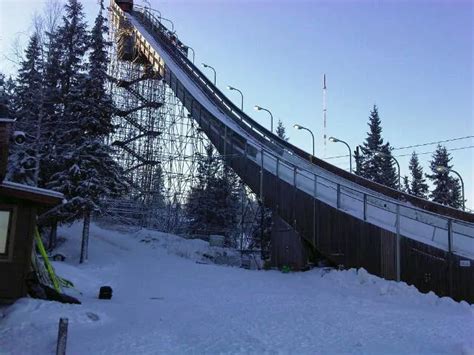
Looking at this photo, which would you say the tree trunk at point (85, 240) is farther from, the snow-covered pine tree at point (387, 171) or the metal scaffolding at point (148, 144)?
the snow-covered pine tree at point (387, 171)

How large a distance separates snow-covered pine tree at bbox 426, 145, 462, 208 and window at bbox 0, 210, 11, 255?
47.9 meters

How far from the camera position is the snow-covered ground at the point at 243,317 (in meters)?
10.1

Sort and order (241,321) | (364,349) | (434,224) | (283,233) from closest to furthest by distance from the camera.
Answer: (364,349), (241,321), (434,224), (283,233)

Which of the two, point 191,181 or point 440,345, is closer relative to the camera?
point 440,345

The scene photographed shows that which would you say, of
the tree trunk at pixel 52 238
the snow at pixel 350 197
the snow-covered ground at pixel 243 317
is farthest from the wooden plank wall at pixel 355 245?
the tree trunk at pixel 52 238

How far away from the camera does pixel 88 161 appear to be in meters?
27.3

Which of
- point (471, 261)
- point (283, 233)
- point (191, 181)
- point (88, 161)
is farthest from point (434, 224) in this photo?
point (191, 181)

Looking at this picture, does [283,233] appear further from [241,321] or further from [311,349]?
[311,349]

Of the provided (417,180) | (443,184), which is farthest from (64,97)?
(417,180)

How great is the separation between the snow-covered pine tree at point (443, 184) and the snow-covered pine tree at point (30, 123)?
132 ft

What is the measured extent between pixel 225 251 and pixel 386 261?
15301 millimetres

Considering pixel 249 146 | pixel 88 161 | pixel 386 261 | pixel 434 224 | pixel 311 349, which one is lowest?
pixel 311 349

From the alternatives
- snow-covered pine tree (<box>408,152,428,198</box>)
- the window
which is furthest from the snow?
snow-covered pine tree (<box>408,152,428,198</box>)

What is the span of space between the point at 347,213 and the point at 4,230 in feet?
42.7
